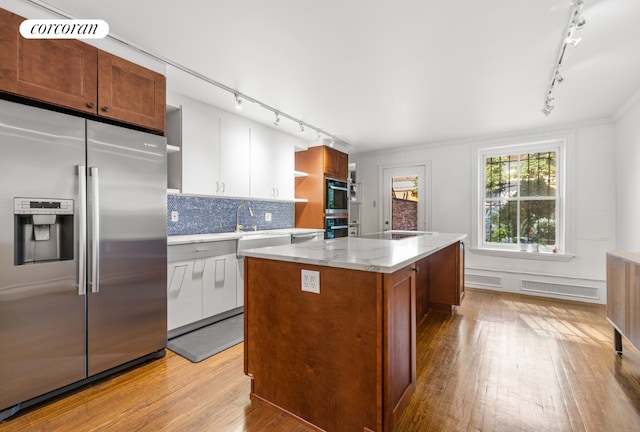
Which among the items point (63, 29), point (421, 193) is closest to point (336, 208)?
point (421, 193)

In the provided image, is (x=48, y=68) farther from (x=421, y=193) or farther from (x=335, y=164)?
(x=421, y=193)

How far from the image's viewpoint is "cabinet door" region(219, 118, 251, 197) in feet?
11.2

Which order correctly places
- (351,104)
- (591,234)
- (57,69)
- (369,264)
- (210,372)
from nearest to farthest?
(369,264) < (57,69) < (210,372) < (351,104) < (591,234)

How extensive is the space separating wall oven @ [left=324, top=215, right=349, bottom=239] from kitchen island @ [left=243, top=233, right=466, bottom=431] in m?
2.96

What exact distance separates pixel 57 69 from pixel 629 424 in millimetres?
3957

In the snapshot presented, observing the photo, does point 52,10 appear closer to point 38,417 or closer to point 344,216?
point 38,417

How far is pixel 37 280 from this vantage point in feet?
5.57

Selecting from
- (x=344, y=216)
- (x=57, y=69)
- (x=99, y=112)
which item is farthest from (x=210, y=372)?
(x=344, y=216)

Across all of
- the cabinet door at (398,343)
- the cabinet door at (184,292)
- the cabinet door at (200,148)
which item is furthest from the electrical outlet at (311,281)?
the cabinet door at (200,148)

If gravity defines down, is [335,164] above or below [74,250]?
above

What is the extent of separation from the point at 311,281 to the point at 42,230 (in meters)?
1.71

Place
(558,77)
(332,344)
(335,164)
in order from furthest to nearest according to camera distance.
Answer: (335,164) < (558,77) < (332,344)

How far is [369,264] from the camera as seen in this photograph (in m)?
1.36

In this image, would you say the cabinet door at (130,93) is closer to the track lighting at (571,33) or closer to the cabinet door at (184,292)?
the cabinet door at (184,292)
